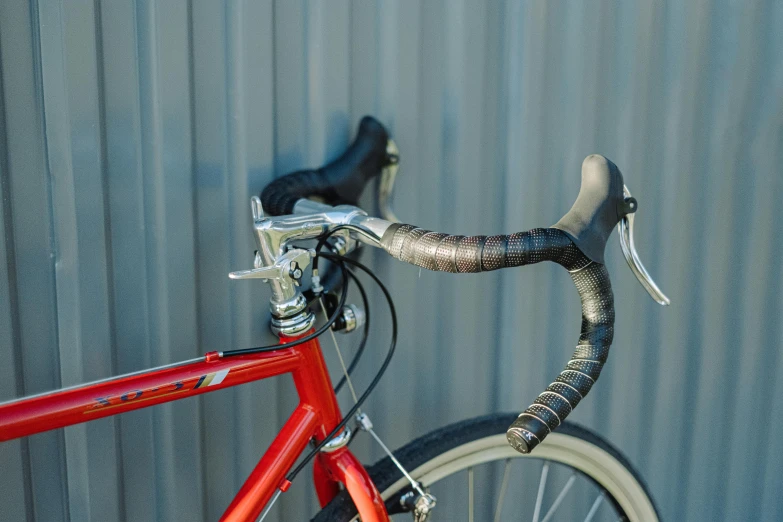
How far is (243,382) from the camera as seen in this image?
3.54 ft

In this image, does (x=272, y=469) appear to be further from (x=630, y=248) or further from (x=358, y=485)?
(x=630, y=248)

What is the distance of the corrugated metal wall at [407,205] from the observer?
1219mm

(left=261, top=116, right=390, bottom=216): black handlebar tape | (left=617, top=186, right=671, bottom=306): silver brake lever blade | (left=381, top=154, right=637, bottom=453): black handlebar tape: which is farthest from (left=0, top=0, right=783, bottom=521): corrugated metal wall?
(left=617, top=186, right=671, bottom=306): silver brake lever blade

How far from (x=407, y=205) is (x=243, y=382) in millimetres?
645

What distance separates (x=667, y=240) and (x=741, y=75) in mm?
460

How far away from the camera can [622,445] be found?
6.44 ft

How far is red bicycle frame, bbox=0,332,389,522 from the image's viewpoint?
37.2 inches

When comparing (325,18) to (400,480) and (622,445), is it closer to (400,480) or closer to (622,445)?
(400,480)

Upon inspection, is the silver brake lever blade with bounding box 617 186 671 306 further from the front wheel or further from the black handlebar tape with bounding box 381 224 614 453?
the front wheel

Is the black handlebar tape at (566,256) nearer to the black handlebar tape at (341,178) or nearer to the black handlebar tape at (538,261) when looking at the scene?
the black handlebar tape at (538,261)

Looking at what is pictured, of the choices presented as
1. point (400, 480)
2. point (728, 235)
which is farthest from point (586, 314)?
point (728, 235)

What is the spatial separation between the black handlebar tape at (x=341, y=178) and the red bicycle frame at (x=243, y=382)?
11.2 inches

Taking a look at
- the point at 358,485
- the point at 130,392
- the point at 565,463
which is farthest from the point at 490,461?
the point at 130,392

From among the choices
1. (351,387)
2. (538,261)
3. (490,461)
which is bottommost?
(490,461)
